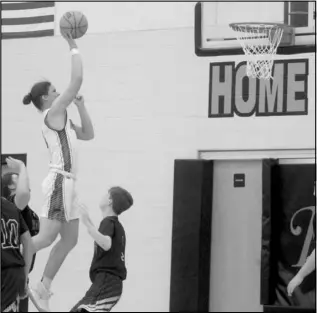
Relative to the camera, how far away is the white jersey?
25.7 ft

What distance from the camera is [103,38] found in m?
12.2

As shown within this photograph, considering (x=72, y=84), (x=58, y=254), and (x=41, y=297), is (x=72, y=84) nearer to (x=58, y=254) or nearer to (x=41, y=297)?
(x=58, y=254)

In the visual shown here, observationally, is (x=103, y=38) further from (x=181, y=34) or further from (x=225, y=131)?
(x=225, y=131)

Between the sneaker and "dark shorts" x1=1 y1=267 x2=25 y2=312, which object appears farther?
the sneaker

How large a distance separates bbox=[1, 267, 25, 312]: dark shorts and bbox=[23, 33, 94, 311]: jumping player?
1.09 metres

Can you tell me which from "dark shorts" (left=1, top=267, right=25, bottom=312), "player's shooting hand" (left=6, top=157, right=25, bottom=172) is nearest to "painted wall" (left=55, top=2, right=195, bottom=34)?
"player's shooting hand" (left=6, top=157, right=25, bottom=172)

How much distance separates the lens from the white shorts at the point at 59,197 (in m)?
7.78

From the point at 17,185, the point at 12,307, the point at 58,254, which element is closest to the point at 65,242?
the point at 58,254

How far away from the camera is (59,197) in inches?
306

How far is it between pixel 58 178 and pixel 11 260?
145 cm

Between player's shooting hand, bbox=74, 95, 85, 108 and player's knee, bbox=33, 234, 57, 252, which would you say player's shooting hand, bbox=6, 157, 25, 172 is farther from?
player's shooting hand, bbox=74, 95, 85, 108

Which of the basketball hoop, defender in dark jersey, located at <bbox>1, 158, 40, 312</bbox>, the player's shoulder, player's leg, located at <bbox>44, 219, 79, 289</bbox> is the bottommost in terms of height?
player's leg, located at <bbox>44, 219, 79, 289</bbox>

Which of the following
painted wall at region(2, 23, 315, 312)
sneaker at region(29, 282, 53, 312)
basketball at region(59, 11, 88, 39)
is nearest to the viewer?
basketball at region(59, 11, 88, 39)

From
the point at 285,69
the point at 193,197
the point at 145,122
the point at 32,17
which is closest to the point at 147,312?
the point at 193,197
